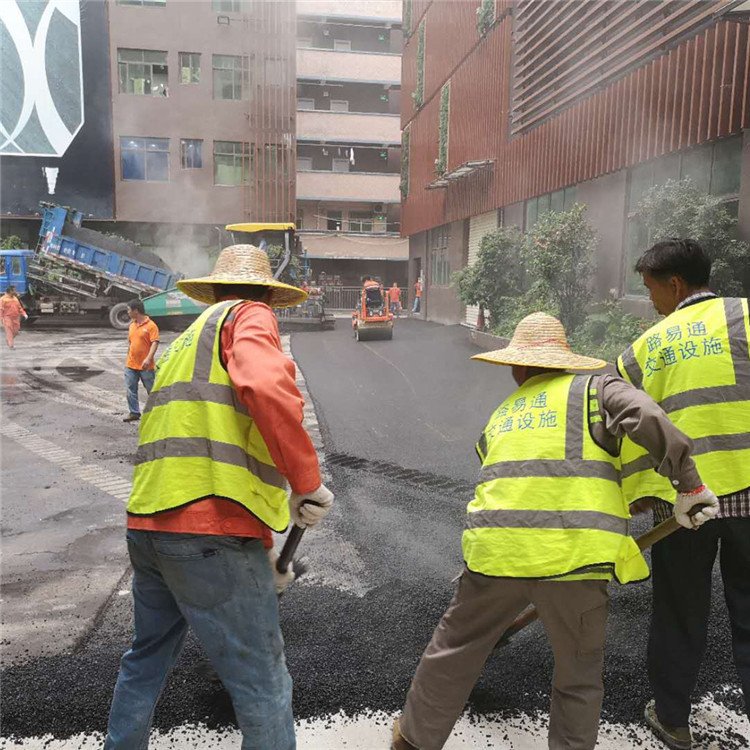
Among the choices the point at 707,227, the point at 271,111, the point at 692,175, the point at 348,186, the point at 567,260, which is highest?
the point at 271,111

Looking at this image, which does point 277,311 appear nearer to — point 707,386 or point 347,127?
point 707,386

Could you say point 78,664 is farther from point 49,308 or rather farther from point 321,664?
point 49,308

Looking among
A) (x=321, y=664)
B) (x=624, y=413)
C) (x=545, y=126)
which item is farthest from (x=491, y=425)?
(x=545, y=126)

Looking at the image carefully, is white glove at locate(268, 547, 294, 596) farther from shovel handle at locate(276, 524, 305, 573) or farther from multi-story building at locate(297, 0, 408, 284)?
multi-story building at locate(297, 0, 408, 284)

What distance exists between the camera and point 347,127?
112 feet

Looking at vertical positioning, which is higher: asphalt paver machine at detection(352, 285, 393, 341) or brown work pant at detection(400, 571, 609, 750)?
asphalt paver machine at detection(352, 285, 393, 341)

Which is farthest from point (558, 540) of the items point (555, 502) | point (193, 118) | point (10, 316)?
point (193, 118)

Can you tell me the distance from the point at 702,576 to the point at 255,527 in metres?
1.57

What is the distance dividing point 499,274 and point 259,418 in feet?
44.0

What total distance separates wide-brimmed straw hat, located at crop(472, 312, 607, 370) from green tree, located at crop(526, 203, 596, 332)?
9.25 m

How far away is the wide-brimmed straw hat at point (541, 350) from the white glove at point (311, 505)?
0.75 meters

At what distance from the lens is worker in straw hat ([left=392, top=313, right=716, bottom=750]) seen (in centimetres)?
196

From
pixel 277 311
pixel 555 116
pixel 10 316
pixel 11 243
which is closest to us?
pixel 555 116

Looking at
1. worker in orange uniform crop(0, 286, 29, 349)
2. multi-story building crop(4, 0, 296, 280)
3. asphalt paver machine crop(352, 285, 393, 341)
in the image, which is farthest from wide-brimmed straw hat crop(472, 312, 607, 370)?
multi-story building crop(4, 0, 296, 280)
